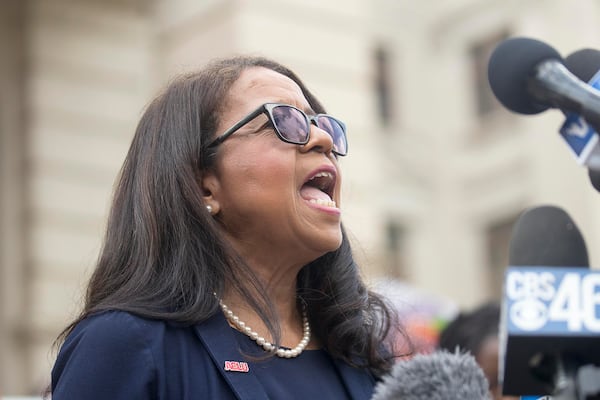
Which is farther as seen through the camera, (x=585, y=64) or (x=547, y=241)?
(x=585, y=64)

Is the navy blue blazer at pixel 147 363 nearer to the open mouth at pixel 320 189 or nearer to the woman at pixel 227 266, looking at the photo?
the woman at pixel 227 266

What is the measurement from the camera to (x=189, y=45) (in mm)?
9531

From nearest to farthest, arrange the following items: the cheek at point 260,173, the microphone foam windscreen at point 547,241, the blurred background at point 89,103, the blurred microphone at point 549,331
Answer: the blurred microphone at point 549,331, the microphone foam windscreen at point 547,241, the cheek at point 260,173, the blurred background at point 89,103

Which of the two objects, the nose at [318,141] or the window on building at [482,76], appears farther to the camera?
the window on building at [482,76]

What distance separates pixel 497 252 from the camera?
19.3 m

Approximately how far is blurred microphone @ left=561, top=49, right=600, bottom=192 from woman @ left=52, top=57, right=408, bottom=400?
2.34 ft

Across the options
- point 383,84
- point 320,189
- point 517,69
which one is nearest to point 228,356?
point 320,189

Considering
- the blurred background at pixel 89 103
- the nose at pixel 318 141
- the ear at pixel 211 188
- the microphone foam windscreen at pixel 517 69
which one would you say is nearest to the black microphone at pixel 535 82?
the microphone foam windscreen at pixel 517 69

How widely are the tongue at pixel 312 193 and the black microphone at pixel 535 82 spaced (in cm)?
64

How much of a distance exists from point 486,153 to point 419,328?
39.7ft

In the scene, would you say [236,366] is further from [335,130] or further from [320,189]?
[335,130]

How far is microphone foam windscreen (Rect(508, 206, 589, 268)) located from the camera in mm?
2090

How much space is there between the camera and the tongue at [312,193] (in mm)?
2727

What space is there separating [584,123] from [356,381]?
1015 mm
